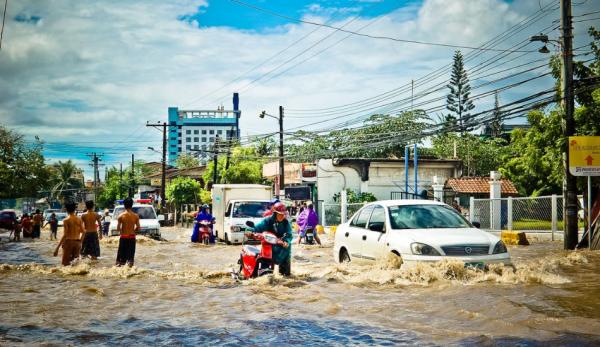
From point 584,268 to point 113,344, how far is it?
10.1 m

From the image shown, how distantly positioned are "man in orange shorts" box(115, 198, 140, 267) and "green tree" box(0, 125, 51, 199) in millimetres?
46699

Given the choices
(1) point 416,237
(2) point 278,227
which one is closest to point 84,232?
(2) point 278,227

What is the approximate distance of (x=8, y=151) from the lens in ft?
186

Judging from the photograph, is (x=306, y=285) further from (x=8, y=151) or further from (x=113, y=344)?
(x=8, y=151)

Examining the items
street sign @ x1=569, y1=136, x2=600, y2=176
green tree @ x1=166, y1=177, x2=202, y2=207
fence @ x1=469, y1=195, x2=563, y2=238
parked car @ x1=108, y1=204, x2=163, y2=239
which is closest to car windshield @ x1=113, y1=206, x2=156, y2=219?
parked car @ x1=108, y1=204, x2=163, y2=239

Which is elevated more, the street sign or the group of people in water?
the street sign

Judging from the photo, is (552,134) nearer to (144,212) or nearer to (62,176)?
(144,212)

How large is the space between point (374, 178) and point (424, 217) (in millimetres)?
30059

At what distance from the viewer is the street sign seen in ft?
54.9

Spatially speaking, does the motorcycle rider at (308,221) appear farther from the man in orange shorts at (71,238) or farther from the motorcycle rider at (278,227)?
the motorcycle rider at (278,227)

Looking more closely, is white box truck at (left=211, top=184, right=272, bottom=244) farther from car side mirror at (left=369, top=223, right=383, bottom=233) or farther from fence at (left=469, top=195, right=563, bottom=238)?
car side mirror at (left=369, top=223, right=383, bottom=233)

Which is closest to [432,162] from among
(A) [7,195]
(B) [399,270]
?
(B) [399,270]

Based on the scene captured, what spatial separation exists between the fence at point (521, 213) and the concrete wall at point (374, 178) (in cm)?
1436

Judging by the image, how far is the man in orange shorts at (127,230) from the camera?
514 inches
